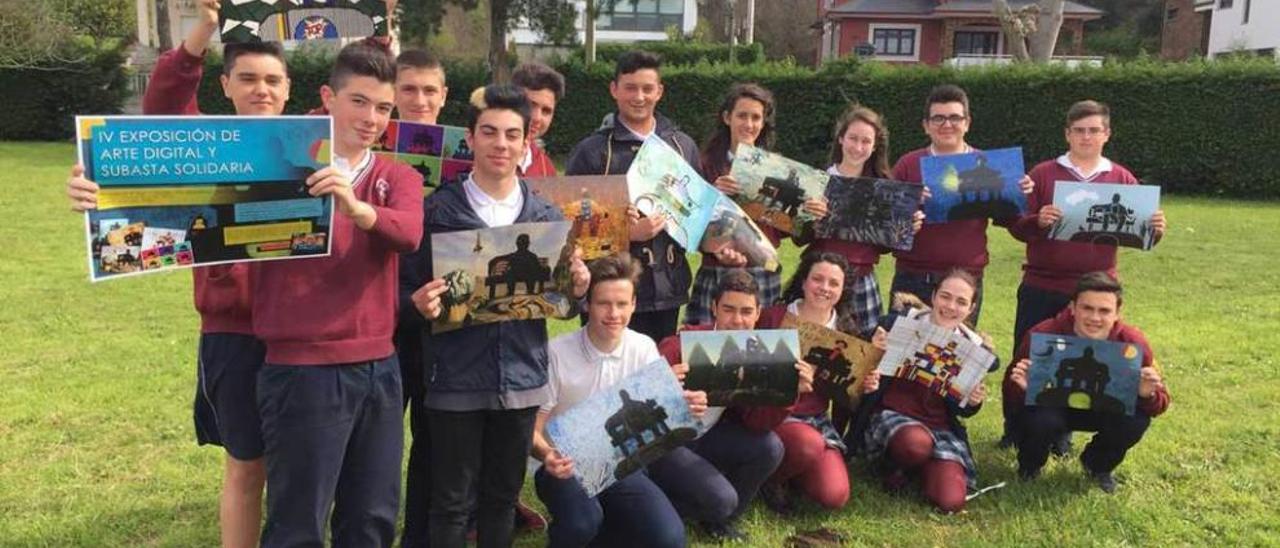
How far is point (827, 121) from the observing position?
20.3 meters

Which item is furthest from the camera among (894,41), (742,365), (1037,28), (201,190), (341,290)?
(894,41)

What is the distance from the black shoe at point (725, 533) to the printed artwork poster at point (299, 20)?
2.40m

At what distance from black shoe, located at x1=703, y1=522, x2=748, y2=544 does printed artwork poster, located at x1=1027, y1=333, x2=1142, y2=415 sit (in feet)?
5.03

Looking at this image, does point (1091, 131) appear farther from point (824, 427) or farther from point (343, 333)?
point (343, 333)

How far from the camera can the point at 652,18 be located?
2354 inches

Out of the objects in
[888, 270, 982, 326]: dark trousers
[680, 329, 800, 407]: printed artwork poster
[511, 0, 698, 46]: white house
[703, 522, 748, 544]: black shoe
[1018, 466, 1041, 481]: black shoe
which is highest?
[511, 0, 698, 46]: white house

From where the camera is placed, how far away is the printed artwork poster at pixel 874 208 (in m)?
4.61

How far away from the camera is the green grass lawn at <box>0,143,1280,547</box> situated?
411 cm

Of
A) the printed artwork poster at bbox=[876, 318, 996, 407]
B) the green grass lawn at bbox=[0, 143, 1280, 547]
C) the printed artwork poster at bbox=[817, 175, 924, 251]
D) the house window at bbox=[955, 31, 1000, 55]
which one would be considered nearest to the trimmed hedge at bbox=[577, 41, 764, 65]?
the house window at bbox=[955, 31, 1000, 55]

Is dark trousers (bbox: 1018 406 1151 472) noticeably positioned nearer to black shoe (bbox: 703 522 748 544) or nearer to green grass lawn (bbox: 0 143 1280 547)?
green grass lawn (bbox: 0 143 1280 547)

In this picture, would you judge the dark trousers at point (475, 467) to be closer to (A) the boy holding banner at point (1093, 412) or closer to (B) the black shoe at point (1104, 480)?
(A) the boy holding banner at point (1093, 412)

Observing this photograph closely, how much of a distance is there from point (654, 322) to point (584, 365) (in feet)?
2.70

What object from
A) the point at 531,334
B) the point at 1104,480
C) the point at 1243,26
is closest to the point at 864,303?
the point at 1104,480

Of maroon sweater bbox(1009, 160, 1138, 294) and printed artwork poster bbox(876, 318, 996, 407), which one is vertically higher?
maroon sweater bbox(1009, 160, 1138, 294)
